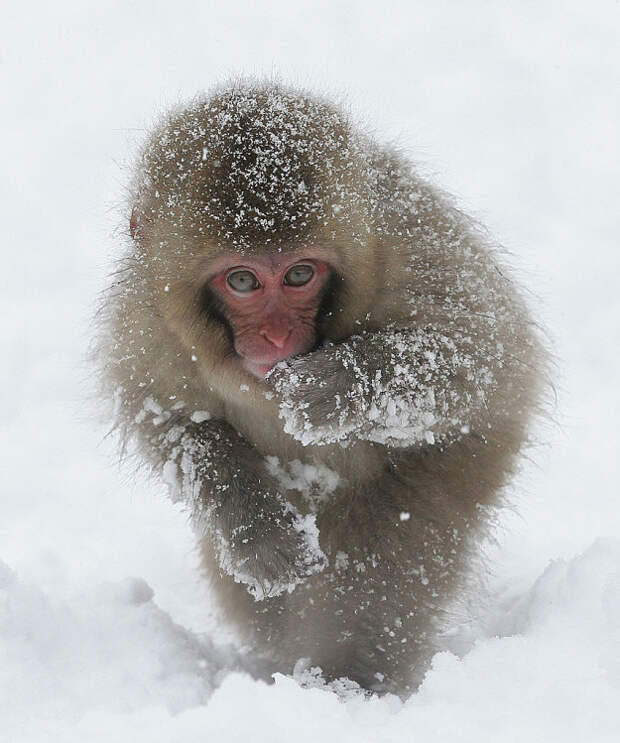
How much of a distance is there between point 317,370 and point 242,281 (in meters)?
0.36

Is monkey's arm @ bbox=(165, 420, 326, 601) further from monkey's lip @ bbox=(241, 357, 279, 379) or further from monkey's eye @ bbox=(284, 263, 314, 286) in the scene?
monkey's eye @ bbox=(284, 263, 314, 286)

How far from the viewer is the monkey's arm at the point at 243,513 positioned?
11.2 ft

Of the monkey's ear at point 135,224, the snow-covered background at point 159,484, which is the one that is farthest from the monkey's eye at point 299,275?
the snow-covered background at point 159,484

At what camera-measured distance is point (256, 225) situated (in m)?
2.96

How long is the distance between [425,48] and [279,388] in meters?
5.81

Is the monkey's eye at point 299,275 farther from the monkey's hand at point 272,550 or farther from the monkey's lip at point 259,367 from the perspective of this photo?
the monkey's hand at point 272,550

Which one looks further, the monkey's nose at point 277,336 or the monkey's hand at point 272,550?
the monkey's hand at point 272,550

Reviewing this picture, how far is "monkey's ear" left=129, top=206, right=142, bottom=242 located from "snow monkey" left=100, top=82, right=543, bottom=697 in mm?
14

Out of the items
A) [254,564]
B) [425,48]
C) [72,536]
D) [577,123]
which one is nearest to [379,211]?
[254,564]

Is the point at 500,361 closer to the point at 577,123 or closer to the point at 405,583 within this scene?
the point at 405,583

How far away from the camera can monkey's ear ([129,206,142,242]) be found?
10.7ft

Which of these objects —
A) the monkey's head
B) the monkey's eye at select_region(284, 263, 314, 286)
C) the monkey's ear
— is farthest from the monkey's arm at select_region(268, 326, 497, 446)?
the monkey's ear

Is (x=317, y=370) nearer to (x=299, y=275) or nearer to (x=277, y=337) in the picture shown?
(x=277, y=337)

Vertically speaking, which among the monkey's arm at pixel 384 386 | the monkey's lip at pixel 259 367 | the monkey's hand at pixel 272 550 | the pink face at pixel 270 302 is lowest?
the monkey's hand at pixel 272 550
